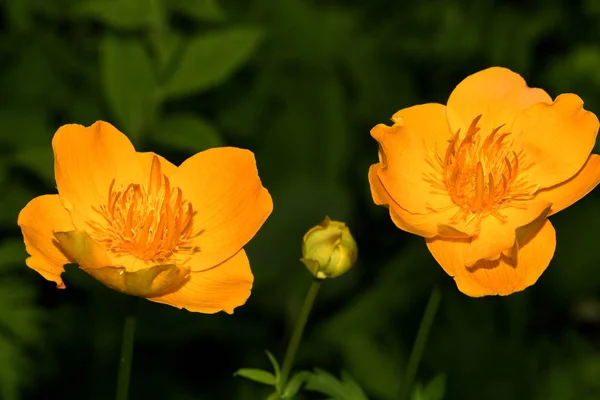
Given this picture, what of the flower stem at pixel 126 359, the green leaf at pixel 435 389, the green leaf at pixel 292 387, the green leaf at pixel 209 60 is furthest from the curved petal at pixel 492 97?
the green leaf at pixel 209 60

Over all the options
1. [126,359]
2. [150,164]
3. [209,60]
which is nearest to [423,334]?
[126,359]

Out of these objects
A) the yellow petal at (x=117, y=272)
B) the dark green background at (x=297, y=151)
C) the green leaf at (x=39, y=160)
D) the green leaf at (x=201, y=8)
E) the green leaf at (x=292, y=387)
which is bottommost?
the dark green background at (x=297, y=151)

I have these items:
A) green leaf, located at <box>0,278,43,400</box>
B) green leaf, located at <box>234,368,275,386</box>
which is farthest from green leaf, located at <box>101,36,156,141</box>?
green leaf, located at <box>234,368,275,386</box>

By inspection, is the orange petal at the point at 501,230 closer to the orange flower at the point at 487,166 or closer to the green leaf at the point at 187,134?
the orange flower at the point at 487,166

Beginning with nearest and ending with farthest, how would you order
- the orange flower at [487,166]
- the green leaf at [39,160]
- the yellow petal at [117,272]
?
the yellow petal at [117,272]
the orange flower at [487,166]
the green leaf at [39,160]

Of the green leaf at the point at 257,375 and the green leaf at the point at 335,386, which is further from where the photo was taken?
the green leaf at the point at 335,386

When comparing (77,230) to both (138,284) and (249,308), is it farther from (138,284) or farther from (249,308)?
(249,308)

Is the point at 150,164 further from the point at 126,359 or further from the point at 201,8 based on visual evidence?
the point at 201,8

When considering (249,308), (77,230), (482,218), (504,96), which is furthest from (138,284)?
(249,308)
